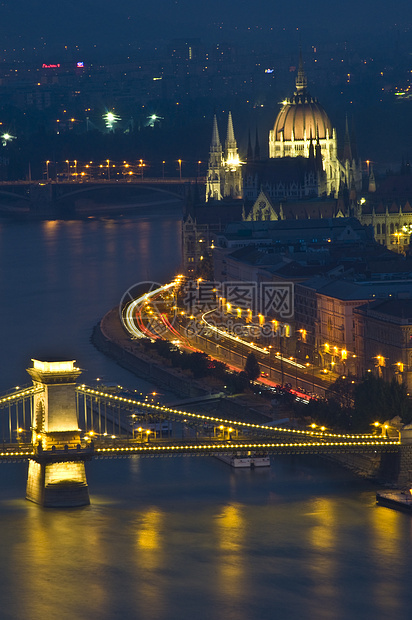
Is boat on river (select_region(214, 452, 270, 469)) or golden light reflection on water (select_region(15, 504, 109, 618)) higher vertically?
boat on river (select_region(214, 452, 270, 469))

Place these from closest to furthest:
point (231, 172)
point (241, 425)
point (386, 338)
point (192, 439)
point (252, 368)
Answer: point (192, 439) < point (241, 425) < point (386, 338) < point (252, 368) < point (231, 172)

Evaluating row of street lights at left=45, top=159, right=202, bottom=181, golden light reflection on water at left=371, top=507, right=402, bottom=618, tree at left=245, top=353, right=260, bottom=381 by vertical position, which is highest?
row of street lights at left=45, top=159, right=202, bottom=181

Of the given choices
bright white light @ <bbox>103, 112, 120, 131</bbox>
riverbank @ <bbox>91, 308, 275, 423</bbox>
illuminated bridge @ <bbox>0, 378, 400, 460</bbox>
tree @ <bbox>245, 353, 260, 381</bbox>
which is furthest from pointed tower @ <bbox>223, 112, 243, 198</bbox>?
bright white light @ <bbox>103, 112, 120, 131</bbox>

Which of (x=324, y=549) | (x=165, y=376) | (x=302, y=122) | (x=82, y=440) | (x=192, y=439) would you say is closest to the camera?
(x=324, y=549)

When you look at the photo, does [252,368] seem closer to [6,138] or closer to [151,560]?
[151,560]

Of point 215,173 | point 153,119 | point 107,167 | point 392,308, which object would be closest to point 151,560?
point 392,308

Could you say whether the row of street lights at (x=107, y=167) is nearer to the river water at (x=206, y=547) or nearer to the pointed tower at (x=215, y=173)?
the pointed tower at (x=215, y=173)

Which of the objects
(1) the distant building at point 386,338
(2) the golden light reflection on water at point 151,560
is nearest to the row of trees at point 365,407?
(1) the distant building at point 386,338

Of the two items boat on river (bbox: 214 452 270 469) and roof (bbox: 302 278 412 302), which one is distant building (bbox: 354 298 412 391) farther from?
boat on river (bbox: 214 452 270 469)
